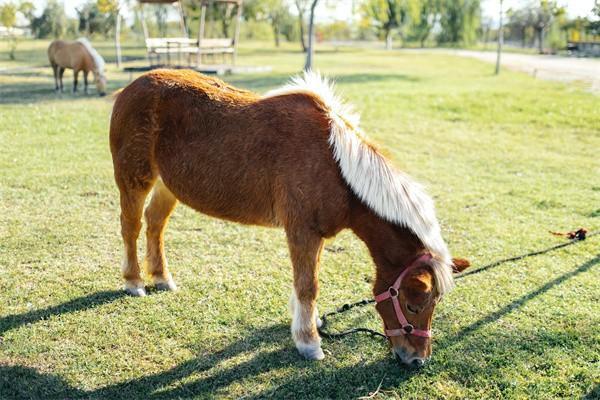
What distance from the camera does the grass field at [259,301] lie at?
3408 millimetres

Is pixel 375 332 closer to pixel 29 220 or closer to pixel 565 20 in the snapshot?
pixel 29 220

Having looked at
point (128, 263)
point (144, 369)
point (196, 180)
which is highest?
point (196, 180)

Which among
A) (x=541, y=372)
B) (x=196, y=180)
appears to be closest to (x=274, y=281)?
(x=196, y=180)

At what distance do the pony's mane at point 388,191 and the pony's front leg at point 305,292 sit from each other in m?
0.49

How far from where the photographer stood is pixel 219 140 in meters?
3.86

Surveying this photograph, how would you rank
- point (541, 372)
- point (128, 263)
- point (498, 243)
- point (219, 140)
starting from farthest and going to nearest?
point (498, 243), point (128, 263), point (219, 140), point (541, 372)

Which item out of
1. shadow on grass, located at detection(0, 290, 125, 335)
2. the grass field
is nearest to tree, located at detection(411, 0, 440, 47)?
the grass field

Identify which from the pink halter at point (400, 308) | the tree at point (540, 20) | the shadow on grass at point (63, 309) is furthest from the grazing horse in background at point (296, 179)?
the tree at point (540, 20)

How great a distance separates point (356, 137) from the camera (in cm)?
358

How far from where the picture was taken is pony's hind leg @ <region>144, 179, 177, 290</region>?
15.1ft

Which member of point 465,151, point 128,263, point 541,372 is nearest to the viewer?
point 541,372

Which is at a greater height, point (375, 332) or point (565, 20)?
point (565, 20)

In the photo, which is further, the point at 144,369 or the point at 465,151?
the point at 465,151

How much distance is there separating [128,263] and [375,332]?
2106 millimetres
